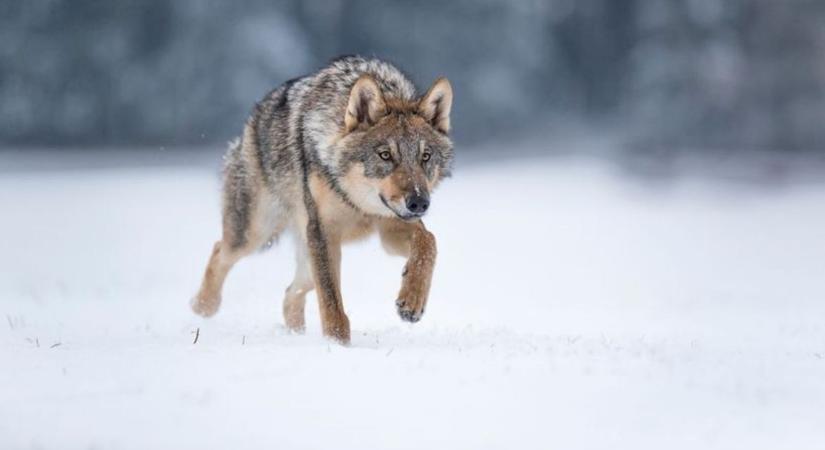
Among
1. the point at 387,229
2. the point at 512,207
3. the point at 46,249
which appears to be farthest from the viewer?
the point at 512,207

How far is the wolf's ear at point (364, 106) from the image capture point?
719cm

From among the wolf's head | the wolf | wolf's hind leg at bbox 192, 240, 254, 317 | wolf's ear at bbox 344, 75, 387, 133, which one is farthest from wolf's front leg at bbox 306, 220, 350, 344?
wolf's hind leg at bbox 192, 240, 254, 317

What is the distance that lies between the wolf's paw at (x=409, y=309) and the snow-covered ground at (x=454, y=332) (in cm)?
19

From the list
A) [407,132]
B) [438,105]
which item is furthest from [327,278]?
[438,105]

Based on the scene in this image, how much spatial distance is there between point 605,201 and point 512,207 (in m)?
2.92

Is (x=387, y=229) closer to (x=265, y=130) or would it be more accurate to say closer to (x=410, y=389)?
(x=265, y=130)

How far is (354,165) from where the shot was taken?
7078 millimetres

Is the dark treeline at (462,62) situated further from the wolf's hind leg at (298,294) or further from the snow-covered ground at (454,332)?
the wolf's hind leg at (298,294)

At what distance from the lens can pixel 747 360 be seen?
277 inches

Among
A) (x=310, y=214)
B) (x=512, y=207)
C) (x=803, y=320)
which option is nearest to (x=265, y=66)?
(x=512, y=207)

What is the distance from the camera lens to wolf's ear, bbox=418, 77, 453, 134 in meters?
7.35

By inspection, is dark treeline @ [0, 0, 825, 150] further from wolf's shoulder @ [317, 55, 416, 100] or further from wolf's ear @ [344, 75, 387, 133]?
wolf's ear @ [344, 75, 387, 133]

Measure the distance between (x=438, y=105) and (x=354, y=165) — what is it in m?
0.79

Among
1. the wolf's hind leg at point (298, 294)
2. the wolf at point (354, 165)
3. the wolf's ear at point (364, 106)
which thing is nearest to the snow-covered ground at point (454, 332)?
the wolf's hind leg at point (298, 294)
